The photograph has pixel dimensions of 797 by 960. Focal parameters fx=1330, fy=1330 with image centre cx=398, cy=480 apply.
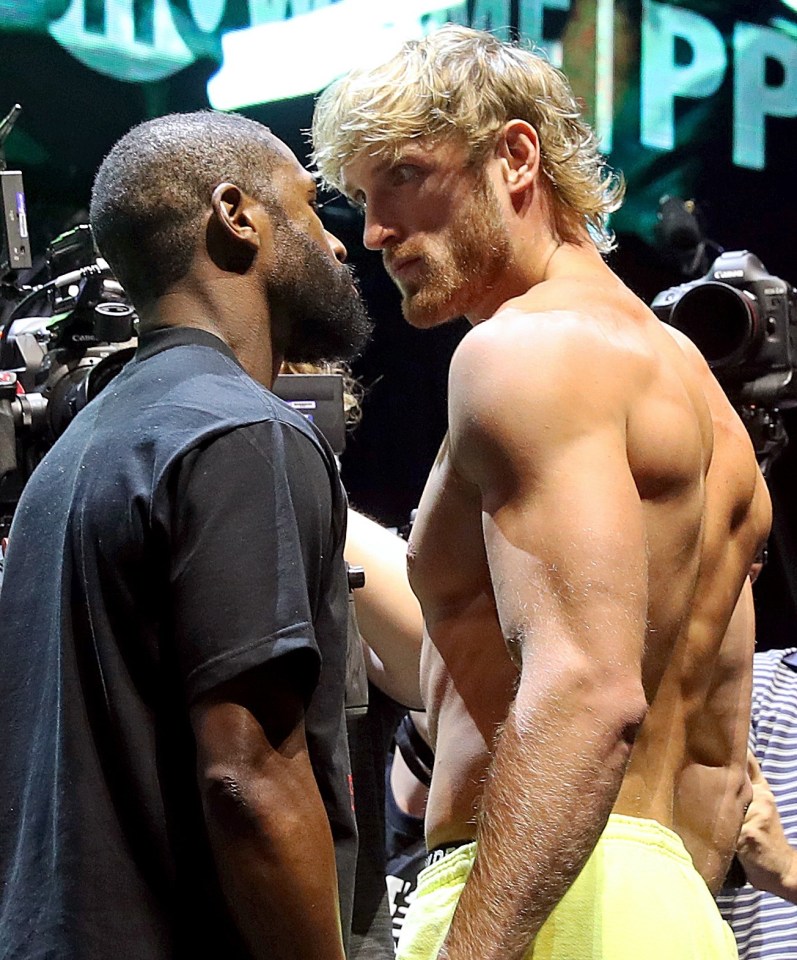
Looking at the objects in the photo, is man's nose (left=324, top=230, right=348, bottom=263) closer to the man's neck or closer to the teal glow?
the man's neck

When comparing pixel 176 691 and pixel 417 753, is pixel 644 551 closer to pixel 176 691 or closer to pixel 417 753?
pixel 176 691

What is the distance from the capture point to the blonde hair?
4.25 ft

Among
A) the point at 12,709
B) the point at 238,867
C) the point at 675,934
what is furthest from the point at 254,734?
the point at 675,934

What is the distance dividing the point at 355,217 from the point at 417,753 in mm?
1695

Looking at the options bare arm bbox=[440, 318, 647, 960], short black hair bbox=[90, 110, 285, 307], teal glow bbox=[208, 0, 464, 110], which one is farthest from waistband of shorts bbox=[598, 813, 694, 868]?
teal glow bbox=[208, 0, 464, 110]

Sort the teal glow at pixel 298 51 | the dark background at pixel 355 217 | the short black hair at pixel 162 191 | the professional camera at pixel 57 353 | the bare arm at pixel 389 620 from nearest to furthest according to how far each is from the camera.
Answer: the short black hair at pixel 162 191
the bare arm at pixel 389 620
the professional camera at pixel 57 353
the dark background at pixel 355 217
the teal glow at pixel 298 51

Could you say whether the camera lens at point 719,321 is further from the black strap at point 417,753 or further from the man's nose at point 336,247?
the man's nose at point 336,247

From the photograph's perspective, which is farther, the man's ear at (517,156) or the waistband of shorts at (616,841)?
the man's ear at (517,156)

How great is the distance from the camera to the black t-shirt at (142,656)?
990 millimetres

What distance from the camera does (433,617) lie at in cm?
120

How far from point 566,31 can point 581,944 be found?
2.87m

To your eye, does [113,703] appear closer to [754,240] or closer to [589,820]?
[589,820]

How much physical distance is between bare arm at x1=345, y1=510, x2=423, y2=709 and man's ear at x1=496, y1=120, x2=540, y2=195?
1.61ft

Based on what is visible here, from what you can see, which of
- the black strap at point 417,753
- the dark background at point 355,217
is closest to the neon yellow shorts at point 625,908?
the black strap at point 417,753
